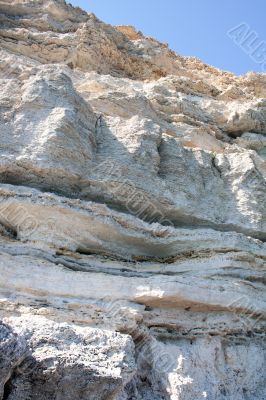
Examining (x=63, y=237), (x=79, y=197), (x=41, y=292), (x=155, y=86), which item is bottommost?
(x=41, y=292)

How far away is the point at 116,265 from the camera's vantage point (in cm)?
1006

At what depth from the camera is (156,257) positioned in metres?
10.9

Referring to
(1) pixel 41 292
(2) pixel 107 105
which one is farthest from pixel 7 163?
(2) pixel 107 105

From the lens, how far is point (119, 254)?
10.6m

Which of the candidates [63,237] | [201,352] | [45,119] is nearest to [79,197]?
[63,237]

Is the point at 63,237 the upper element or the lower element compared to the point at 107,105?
lower

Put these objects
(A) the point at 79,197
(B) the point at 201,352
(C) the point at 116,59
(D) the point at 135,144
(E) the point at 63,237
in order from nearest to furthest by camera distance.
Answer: (B) the point at 201,352 → (E) the point at 63,237 → (A) the point at 79,197 → (D) the point at 135,144 → (C) the point at 116,59

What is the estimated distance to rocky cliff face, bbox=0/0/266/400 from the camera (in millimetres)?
7234

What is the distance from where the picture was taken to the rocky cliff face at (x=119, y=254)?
723 cm

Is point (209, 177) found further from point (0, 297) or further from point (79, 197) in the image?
point (0, 297)

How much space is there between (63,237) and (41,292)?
142cm

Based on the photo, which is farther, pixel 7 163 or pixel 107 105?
pixel 107 105

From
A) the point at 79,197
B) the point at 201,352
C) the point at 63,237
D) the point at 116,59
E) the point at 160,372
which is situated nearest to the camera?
the point at 160,372

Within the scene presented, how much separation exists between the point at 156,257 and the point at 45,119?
3705 mm
